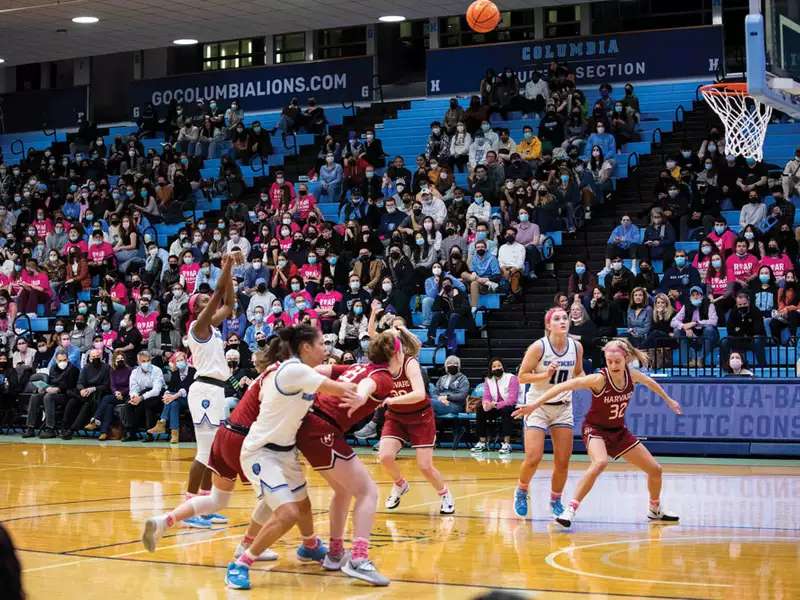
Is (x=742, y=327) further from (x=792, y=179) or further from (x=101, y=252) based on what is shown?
(x=101, y=252)

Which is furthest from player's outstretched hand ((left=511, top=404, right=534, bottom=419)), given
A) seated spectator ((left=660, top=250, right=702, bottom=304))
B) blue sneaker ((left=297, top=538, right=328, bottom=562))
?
seated spectator ((left=660, top=250, right=702, bottom=304))

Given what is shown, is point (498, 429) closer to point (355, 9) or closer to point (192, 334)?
point (192, 334)

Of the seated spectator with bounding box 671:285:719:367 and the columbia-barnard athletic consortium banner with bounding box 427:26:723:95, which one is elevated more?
the columbia-barnard athletic consortium banner with bounding box 427:26:723:95

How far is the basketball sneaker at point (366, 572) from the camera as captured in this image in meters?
8.48

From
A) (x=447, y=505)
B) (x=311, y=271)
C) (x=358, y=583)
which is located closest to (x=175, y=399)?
(x=311, y=271)

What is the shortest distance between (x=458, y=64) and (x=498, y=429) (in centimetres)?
1232

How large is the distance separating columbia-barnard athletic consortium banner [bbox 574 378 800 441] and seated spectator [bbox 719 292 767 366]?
0.62 metres

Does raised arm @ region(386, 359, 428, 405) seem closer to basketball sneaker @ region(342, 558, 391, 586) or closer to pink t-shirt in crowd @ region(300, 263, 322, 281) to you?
basketball sneaker @ region(342, 558, 391, 586)

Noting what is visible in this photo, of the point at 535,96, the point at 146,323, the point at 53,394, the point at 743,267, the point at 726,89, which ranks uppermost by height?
the point at 535,96

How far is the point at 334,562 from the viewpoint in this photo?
9.09m

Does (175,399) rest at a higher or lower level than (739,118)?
lower

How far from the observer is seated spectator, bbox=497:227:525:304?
2127 cm

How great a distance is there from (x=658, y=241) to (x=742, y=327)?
2.88 meters

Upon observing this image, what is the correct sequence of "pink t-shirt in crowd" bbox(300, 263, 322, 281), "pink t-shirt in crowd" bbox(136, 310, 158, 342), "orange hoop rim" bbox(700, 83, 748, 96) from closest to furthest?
"orange hoop rim" bbox(700, 83, 748, 96)
"pink t-shirt in crowd" bbox(300, 263, 322, 281)
"pink t-shirt in crowd" bbox(136, 310, 158, 342)
